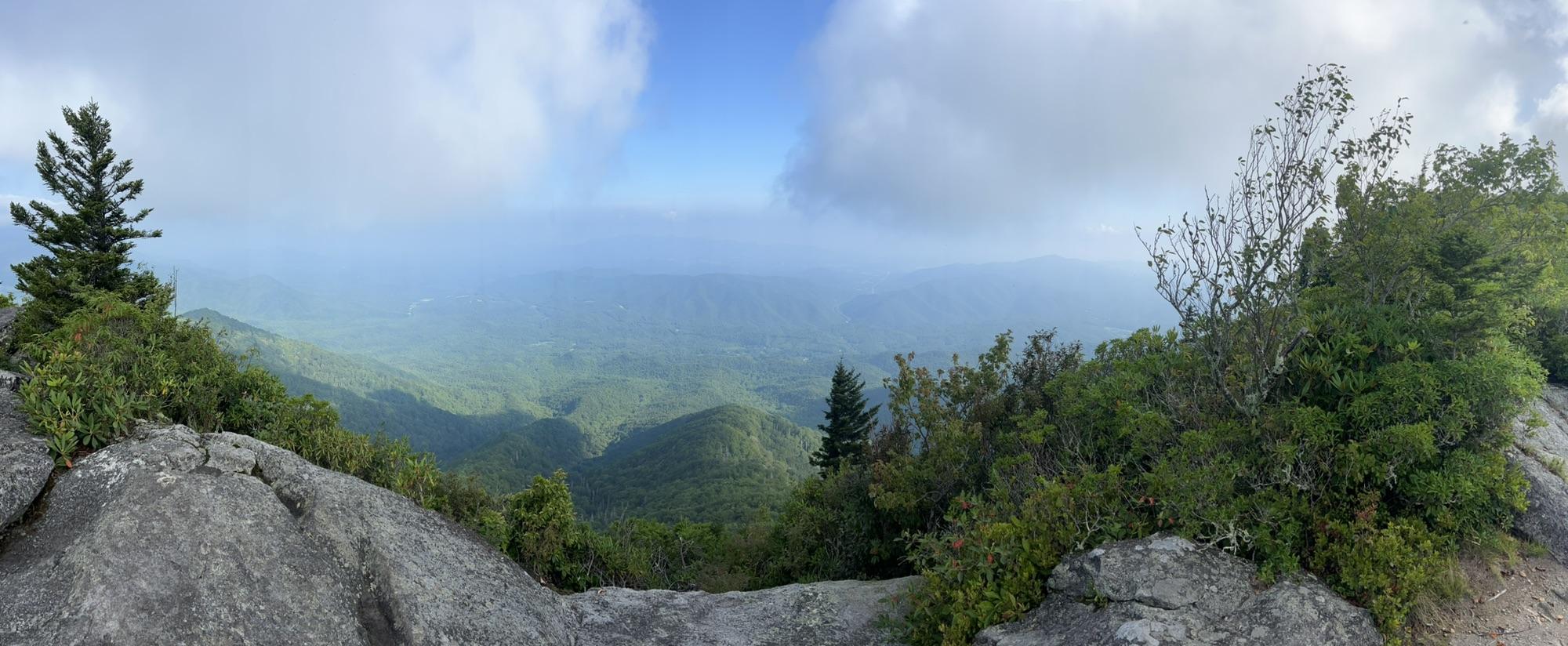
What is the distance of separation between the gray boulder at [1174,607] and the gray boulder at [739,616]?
7.17ft

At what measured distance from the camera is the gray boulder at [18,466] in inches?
234

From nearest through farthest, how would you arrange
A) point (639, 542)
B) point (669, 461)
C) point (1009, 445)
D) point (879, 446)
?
point (1009, 445) → point (639, 542) → point (879, 446) → point (669, 461)

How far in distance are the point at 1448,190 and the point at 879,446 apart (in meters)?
14.0

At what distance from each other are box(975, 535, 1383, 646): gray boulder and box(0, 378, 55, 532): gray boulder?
10.2 m

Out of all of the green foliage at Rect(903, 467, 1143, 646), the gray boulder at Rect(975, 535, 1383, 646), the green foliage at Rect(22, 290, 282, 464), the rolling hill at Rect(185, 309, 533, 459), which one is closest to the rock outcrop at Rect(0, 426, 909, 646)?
the green foliage at Rect(22, 290, 282, 464)

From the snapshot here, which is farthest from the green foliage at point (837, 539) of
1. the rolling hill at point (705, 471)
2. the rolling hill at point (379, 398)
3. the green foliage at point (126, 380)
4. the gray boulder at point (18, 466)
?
the rolling hill at point (379, 398)

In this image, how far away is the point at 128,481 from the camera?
6.24m

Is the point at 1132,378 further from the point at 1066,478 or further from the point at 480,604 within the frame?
the point at 480,604

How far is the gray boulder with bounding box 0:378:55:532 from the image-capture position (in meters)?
5.94

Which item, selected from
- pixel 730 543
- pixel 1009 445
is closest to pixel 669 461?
pixel 730 543

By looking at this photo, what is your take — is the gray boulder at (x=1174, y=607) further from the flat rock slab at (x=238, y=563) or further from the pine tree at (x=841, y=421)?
the pine tree at (x=841, y=421)

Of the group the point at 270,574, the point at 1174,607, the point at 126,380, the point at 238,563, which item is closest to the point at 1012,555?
the point at 1174,607

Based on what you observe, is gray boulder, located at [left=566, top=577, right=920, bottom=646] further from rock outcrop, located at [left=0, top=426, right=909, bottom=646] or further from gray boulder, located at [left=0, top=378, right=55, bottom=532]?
gray boulder, located at [left=0, top=378, right=55, bottom=532]

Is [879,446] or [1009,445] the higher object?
[1009,445]
